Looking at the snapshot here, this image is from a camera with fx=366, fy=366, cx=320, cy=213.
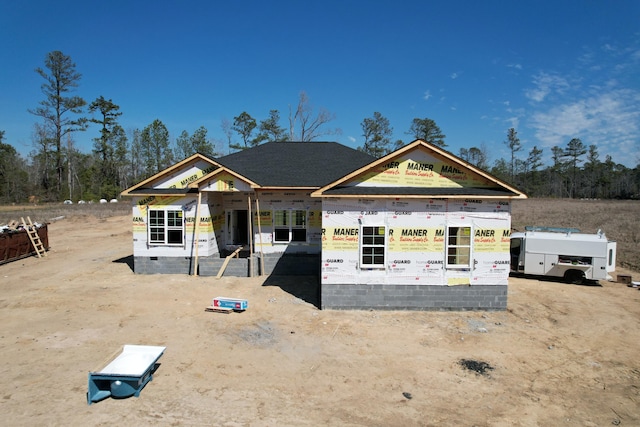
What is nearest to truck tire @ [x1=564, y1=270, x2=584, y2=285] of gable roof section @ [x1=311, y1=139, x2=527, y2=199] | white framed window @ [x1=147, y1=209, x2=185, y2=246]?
gable roof section @ [x1=311, y1=139, x2=527, y2=199]

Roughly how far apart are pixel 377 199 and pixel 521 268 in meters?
8.95

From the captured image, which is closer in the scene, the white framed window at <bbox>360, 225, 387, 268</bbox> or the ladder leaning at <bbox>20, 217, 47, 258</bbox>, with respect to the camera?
the white framed window at <bbox>360, 225, 387, 268</bbox>

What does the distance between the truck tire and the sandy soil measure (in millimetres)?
1140

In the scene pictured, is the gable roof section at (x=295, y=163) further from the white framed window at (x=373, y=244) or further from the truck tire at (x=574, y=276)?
the truck tire at (x=574, y=276)

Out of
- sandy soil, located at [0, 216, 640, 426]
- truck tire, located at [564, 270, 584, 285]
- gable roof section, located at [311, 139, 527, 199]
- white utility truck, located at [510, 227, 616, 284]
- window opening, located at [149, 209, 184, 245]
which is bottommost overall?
sandy soil, located at [0, 216, 640, 426]

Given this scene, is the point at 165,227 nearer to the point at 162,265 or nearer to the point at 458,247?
the point at 162,265

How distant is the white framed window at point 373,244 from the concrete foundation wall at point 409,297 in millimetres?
840

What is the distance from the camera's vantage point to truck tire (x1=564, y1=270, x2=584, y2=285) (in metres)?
15.7

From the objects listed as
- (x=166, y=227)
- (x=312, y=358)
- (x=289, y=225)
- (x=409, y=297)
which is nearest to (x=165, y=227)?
(x=166, y=227)

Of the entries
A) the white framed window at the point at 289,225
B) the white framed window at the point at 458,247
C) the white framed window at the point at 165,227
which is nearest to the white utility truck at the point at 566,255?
the white framed window at the point at 458,247

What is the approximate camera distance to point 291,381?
300 inches

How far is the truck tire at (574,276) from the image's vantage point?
15670 millimetres

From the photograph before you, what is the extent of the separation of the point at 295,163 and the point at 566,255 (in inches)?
521

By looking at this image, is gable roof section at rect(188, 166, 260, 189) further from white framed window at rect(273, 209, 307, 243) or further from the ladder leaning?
the ladder leaning
